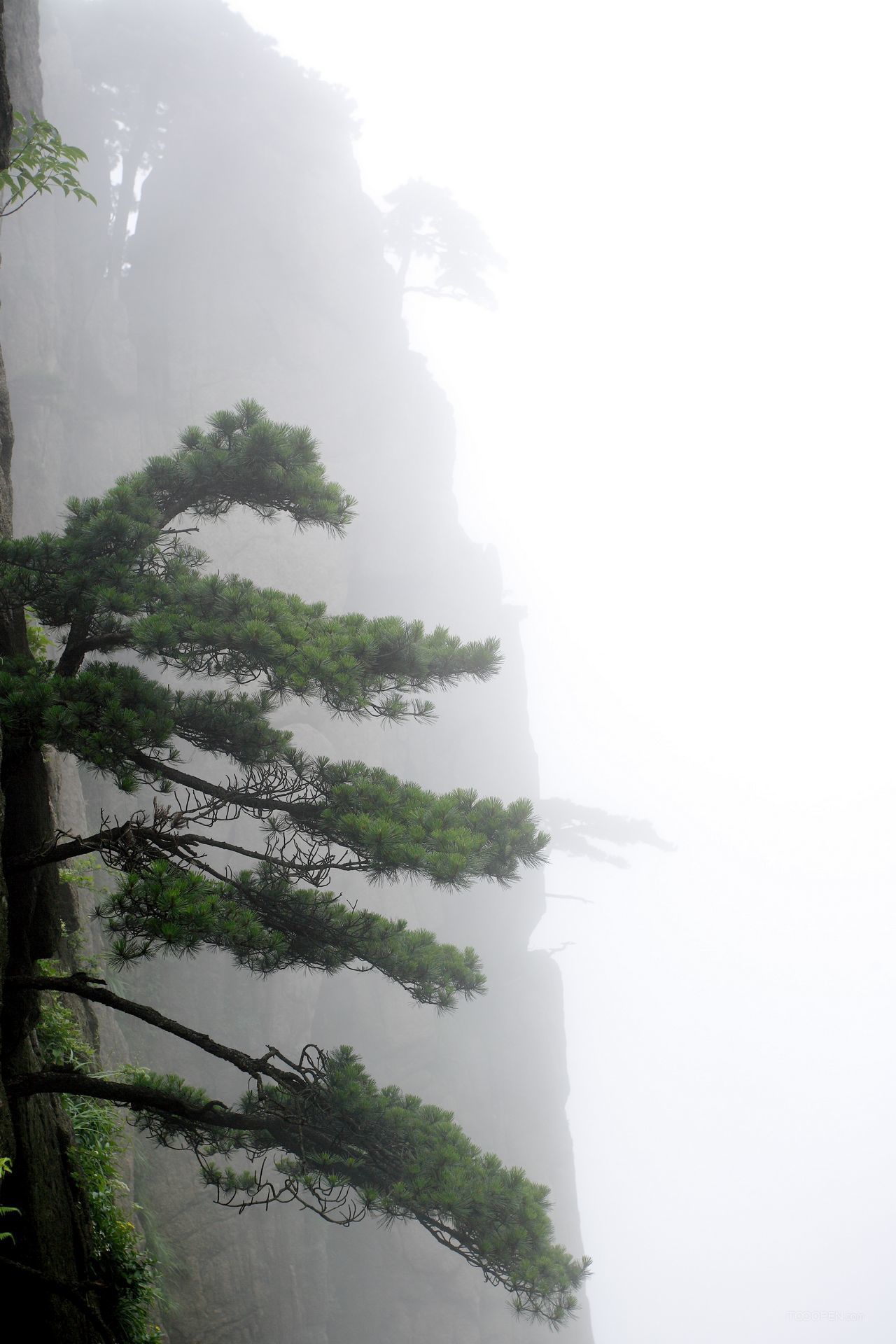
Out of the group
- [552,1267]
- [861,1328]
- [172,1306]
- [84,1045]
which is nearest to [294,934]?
[552,1267]

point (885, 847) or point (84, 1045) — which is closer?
point (84, 1045)

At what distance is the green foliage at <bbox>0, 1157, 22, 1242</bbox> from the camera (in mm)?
3061

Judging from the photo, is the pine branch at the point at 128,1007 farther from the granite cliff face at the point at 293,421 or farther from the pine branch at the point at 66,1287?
the granite cliff face at the point at 293,421

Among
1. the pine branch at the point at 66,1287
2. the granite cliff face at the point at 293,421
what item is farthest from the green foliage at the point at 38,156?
the granite cliff face at the point at 293,421

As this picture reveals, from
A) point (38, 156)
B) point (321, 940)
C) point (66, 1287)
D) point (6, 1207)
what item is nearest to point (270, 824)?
point (321, 940)

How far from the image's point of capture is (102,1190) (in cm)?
473

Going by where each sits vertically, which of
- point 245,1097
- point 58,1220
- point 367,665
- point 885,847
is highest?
point 885,847

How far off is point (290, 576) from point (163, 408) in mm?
5176

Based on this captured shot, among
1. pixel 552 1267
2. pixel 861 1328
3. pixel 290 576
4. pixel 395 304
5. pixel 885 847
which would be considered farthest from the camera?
pixel 885 847

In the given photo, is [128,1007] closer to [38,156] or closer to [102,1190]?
[102,1190]

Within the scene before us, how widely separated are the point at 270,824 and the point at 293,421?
17.9m

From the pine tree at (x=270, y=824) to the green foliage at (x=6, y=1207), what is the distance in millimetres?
395

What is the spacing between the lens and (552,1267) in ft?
12.3

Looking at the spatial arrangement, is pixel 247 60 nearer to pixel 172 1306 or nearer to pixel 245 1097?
pixel 245 1097
